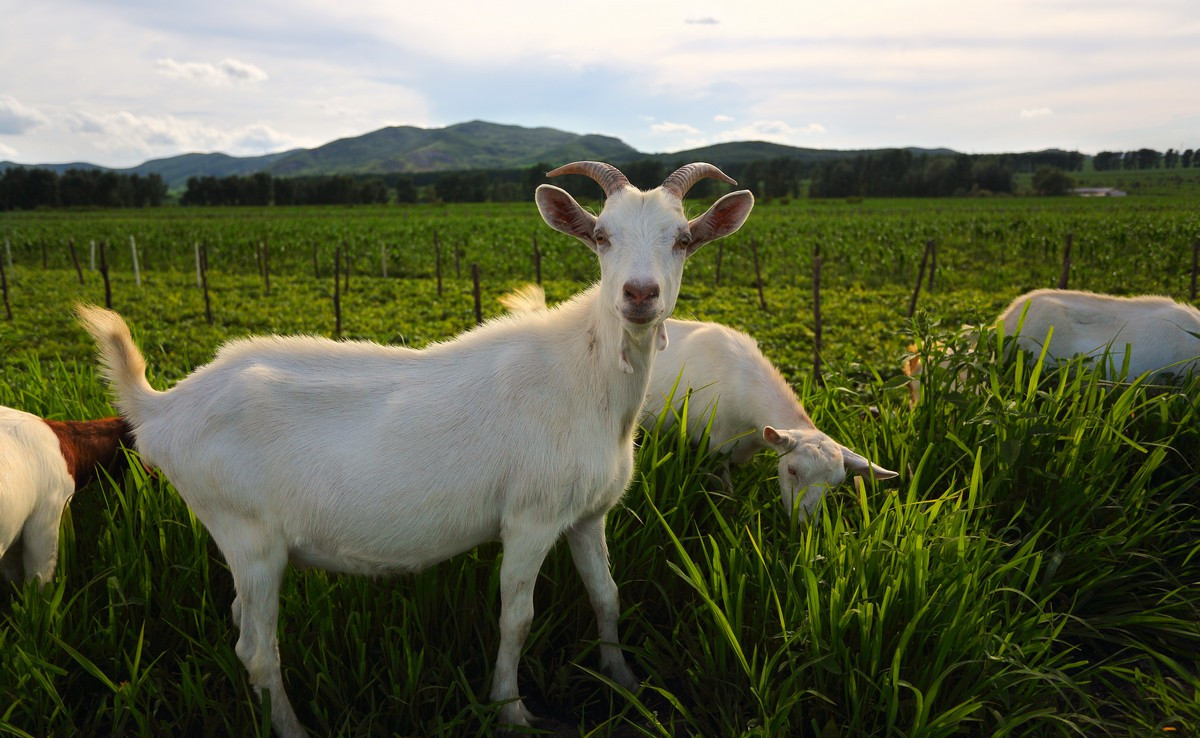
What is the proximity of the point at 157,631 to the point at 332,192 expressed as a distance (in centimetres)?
11233

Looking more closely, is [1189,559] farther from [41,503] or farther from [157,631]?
[41,503]

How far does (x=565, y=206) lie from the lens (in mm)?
3316

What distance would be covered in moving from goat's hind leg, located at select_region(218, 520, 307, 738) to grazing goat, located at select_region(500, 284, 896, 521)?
1.76 m

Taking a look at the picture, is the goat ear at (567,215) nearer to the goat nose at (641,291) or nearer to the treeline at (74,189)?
the goat nose at (641,291)

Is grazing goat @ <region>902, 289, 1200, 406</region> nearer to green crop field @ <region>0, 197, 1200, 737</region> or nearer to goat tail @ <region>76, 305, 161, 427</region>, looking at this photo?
green crop field @ <region>0, 197, 1200, 737</region>

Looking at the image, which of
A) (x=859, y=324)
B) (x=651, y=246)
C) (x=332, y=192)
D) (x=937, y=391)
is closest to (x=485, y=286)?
(x=859, y=324)

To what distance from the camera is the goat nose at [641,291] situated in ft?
9.04

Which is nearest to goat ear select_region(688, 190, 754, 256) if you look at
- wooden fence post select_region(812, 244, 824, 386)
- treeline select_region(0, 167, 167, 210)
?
wooden fence post select_region(812, 244, 824, 386)

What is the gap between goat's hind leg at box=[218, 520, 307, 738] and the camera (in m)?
3.03

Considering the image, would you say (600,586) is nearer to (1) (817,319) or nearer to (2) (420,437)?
(2) (420,437)

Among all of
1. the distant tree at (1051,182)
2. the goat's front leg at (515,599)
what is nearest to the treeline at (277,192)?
the distant tree at (1051,182)

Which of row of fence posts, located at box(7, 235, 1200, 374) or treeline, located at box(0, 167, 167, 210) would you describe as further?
treeline, located at box(0, 167, 167, 210)

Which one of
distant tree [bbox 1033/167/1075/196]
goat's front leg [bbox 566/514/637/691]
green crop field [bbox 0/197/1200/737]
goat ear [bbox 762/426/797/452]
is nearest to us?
green crop field [bbox 0/197/1200/737]

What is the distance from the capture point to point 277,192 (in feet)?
341
